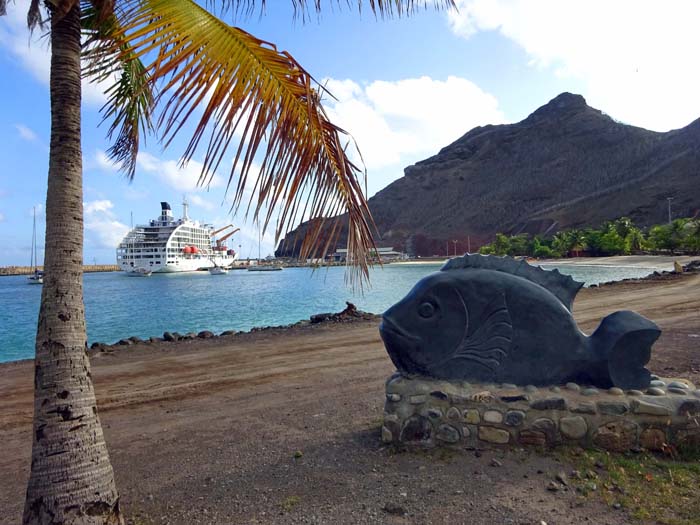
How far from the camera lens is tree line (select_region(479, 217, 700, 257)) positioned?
54747mm

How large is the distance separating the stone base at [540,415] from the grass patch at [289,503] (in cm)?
115

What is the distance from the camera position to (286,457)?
431 centimetres

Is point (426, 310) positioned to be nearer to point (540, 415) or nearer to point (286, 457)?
point (540, 415)

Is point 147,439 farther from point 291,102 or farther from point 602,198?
point 602,198

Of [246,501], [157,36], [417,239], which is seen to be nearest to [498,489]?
[246,501]

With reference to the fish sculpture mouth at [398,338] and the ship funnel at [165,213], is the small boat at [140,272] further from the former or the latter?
the fish sculpture mouth at [398,338]

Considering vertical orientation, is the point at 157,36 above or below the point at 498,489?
above

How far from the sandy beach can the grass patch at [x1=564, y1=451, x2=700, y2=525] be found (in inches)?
6.7

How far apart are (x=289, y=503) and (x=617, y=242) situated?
74123 mm

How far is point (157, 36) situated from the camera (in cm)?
224

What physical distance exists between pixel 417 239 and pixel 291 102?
5591 inches

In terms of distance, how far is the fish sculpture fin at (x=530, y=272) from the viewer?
178 inches

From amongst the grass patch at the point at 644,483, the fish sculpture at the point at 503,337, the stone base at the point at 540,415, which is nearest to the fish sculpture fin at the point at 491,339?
the fish sculpture at the point at 503,337

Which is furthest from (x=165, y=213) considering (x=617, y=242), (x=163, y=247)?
(x=617, y=242)
